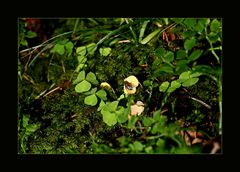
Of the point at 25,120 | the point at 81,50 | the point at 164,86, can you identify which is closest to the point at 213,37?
the point at 164,86

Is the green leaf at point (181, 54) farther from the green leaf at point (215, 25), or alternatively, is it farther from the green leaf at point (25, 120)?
the green leaf at point (25, 120)

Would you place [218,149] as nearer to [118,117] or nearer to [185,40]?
[118,117]

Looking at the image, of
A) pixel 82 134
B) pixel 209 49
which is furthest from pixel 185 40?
pixel 82 134

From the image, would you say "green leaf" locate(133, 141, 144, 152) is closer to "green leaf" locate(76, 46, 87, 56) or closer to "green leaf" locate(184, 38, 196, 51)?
"green leaf" locate(184, 38, 196, 51)

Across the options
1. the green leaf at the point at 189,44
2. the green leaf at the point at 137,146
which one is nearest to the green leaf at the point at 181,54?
the green leaf at the point at 189,44

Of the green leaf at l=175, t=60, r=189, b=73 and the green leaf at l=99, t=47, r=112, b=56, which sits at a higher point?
the green leaf at l=99, t=47, r=112, b=56

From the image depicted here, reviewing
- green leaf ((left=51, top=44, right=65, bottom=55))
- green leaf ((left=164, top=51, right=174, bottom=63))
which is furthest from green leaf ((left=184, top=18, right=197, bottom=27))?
green leaf ((left=51, top=44, right=65, bottom=55))
